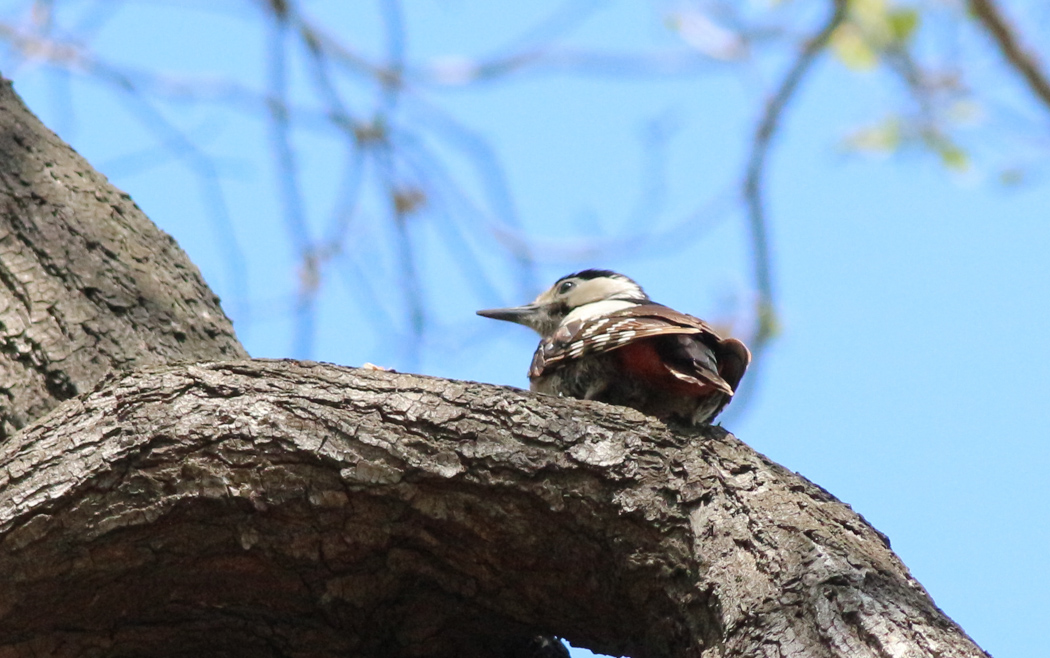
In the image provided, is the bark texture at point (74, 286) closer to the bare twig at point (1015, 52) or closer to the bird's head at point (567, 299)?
the bird's head at point (567, 299)

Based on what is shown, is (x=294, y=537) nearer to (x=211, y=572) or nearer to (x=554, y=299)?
(x=211, y=572)

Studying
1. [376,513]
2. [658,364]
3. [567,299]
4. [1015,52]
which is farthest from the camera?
[567,299]

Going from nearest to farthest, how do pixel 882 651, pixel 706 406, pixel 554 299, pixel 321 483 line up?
pixel 882 651 → pixel 321 483 → pixel 706 406 → pixel 554 299

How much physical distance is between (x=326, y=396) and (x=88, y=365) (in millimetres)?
1062

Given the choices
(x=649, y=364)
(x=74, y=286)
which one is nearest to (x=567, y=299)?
(x=649, y=364)

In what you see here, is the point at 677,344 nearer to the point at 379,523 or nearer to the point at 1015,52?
the point at 379,523

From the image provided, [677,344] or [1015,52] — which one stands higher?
[1015,52]

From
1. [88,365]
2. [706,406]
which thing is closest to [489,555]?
[706,406]

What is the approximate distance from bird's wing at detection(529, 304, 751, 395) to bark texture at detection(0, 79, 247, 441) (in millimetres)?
1199

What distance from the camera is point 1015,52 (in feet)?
15.3

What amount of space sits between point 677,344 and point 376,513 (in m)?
1.06

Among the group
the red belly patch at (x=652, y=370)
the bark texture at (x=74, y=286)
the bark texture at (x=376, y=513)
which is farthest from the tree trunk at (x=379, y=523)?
the bark texture at (x=74, y=286)

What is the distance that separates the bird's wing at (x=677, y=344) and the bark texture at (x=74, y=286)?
3.93 ft

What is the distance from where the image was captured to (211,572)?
2838 millimetres
